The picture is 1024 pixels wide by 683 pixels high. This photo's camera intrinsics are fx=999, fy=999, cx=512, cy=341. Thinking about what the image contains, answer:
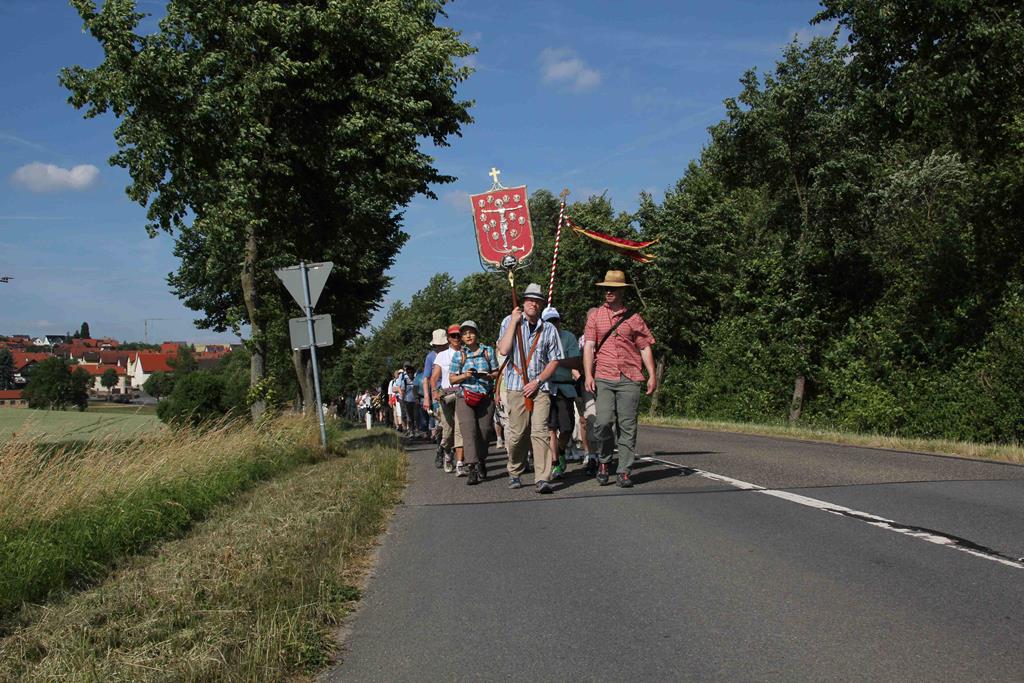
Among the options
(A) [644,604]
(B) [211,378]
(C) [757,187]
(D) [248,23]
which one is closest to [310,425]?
(D) [248,23]

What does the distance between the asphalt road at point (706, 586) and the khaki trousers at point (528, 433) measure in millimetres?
354

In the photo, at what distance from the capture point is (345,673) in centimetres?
425

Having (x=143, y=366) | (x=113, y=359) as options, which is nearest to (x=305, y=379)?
(x=143, y=366)

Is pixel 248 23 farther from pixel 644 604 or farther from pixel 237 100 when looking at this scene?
pixel 644 604

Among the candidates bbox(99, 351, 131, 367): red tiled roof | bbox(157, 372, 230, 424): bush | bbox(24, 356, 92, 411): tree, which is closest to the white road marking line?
bbox(157, 372, 230, 424): bush

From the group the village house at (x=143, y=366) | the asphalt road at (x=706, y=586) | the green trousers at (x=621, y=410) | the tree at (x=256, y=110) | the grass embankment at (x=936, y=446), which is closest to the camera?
the asphalt road at (x=706, y=586)

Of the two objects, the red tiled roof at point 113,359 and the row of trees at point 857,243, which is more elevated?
the red tiled roof at point 113,359

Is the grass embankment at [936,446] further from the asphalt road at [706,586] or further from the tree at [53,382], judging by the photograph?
the tree at [53,382]

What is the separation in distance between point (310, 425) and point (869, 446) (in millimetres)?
9598

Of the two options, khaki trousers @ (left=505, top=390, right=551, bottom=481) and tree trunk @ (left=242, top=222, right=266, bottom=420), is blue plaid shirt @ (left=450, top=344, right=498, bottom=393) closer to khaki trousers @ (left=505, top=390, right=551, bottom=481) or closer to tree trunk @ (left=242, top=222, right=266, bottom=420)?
khaki trousers @ (left=505, top=390, right=551, bottom=481)

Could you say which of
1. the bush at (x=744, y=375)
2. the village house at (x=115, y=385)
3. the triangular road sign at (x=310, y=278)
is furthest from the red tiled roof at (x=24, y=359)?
the triangular road sign at (x=310, y=278)

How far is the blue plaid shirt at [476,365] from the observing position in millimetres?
11148

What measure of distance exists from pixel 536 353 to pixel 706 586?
4.72 m

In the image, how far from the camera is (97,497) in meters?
9.05
